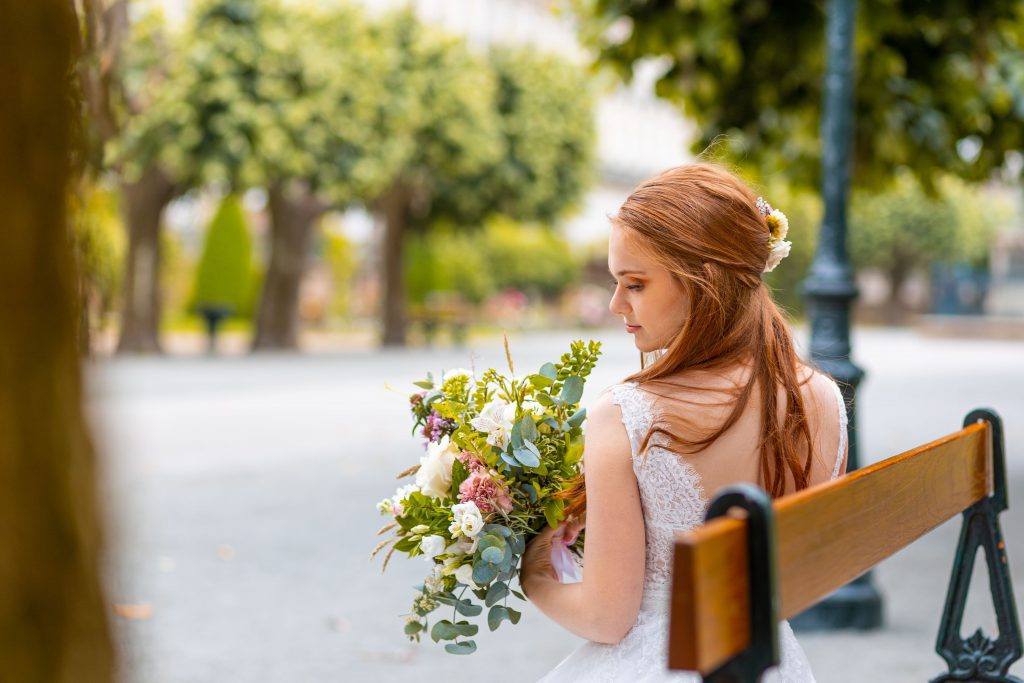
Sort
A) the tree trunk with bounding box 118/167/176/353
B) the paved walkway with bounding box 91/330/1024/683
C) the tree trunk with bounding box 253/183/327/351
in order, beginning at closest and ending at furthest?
the paved walkway with bounding box 91/330/1024/683 < the tree trunk with bounding box 118/167/176/353 < the tree trunk with bounding box 253/183/327/351

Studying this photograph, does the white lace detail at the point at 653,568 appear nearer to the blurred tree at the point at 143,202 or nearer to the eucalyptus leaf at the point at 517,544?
the eucalyptus leaf at the point at 517,544

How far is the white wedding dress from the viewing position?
2104mm

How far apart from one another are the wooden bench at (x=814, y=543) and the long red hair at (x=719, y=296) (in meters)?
0.15

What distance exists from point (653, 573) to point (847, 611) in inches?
135

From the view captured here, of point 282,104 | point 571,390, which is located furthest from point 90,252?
point 282,104

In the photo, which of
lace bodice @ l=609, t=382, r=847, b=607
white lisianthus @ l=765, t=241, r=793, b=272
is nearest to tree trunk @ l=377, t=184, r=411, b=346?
white lisianthus @ l=765, t=241, r=793, b=272

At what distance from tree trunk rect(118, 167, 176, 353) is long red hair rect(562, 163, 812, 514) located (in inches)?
937

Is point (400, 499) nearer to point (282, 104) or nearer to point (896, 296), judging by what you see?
point (282, 104)

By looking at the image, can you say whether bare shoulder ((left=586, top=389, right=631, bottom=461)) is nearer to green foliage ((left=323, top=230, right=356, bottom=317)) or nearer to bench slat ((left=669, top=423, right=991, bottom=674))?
bench slat ((left=669, top=423, right=991, bottom=674))

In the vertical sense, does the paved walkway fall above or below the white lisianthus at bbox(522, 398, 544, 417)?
below

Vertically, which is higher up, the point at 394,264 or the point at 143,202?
the point at 143,202

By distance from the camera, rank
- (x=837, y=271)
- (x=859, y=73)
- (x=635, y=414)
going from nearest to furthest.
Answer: (x=635, y=414), (x=837, y=271), (x=859, y=73)

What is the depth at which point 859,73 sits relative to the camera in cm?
746

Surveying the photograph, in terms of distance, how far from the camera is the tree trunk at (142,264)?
25.0 metres
